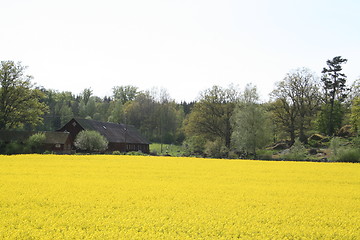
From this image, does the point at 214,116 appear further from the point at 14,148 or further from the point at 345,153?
the point at 14,148

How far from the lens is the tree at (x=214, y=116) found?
72.1 meters

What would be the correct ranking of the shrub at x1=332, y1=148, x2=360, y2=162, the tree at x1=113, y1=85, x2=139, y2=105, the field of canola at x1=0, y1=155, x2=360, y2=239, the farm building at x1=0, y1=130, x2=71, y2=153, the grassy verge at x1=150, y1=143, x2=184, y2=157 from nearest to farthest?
the field of canola at x1=0, y1=155, x2=360, y2=239 → the shrub at x1=332, y1=148, x2=360, y2=162 → the farm building at x1=0, y1=130, x2=71, y2=153 → the grassy verge at x1=150, y1=143, x2=184, y2=157 → the tree at x1=113, y1=85, x2=139, y2=105

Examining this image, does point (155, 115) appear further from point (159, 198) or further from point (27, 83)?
point (159, 198)

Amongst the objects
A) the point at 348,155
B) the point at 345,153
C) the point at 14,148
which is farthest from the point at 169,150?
the point at 348,155

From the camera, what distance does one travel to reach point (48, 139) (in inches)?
2435

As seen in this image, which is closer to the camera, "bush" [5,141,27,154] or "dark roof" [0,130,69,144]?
"bush" [5,141,27,154]

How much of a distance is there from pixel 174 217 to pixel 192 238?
8.79ft

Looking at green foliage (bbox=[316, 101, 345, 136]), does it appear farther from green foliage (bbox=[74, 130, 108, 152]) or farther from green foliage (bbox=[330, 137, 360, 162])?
green foliage (bbox=[74, 130, 108, 152])

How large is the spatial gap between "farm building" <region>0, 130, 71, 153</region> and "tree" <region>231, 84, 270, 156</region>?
29140 mm

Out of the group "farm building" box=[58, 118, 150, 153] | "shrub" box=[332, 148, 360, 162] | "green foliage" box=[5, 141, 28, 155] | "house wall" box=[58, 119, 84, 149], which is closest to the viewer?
"shrub" box=[332, 148, 360, 162]

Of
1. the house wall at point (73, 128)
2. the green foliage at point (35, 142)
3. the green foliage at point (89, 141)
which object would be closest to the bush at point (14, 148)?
the green foliage at point (35, 142)

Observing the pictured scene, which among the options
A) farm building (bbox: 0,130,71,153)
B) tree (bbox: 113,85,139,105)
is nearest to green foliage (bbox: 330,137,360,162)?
farm building (bbox: 0,130,71,153)

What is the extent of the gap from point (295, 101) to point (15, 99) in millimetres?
52386

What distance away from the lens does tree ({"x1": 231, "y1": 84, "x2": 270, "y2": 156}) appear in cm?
5884
